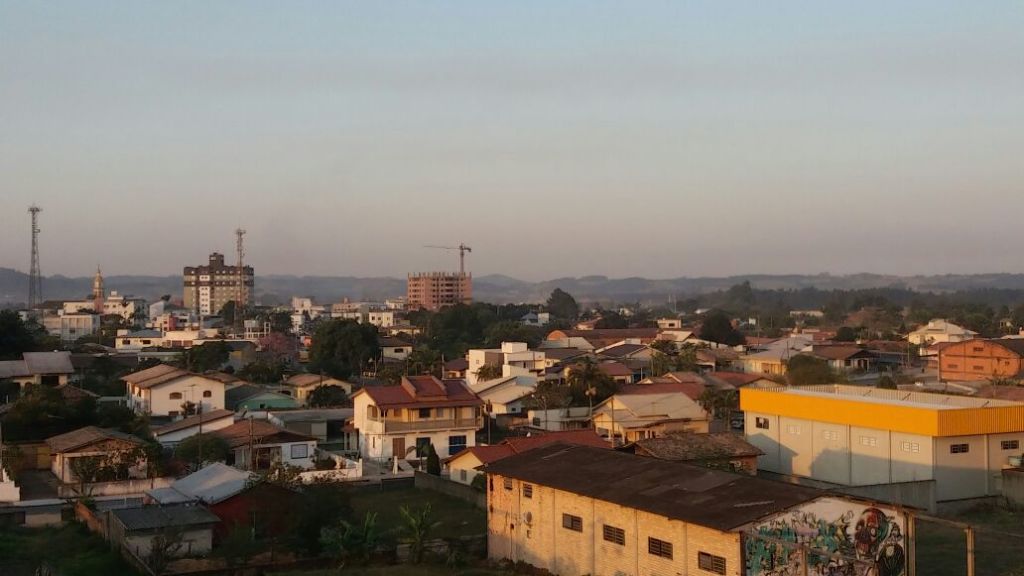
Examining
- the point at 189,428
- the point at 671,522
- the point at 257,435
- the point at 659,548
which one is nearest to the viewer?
the point at 671,522

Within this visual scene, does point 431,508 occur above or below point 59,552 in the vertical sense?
below

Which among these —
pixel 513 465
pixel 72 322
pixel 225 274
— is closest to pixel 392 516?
pixel 513 465

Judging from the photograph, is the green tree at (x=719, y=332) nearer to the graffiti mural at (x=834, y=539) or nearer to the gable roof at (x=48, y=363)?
the gable roof at (x=48, y=363)

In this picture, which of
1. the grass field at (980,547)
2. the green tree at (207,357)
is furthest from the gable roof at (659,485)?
the green tree at (207,357)

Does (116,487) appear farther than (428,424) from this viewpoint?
No

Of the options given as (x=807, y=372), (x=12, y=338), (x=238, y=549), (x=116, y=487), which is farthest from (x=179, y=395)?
(x=807, y=372)

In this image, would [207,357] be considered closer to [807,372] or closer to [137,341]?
[137,341]
